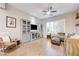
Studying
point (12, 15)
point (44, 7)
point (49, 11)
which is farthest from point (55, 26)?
point (12, 15)

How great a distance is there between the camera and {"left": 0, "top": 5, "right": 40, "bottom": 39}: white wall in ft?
6.80

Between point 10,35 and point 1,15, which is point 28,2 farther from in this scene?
point 10,35

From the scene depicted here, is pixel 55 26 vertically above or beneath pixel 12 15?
beneath

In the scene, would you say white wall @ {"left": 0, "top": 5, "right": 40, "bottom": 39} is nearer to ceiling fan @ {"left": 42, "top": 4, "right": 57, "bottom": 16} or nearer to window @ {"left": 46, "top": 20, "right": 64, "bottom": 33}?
ceiling fan @ {"left": 42, "top": 4, "right": 57, "bottom": 16}

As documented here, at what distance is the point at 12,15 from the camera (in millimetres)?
2139

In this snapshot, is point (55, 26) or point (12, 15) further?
point (55, 26)

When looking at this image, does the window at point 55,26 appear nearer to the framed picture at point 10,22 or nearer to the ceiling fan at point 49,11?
the ceiling fan at point 49,11

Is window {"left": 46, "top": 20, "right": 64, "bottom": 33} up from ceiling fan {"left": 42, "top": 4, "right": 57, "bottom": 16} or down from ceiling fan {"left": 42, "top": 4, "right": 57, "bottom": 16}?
down

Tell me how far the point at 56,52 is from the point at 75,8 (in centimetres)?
100

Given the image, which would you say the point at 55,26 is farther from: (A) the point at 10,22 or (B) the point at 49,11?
(A) the point at 10,22

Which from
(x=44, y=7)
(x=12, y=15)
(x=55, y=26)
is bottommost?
(x=55, y=26)

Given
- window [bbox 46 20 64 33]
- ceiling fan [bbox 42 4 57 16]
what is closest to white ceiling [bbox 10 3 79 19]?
ceiling fan [bbox 42 4 57 16]

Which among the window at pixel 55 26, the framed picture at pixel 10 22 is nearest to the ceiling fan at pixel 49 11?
the window at pixel 55 26

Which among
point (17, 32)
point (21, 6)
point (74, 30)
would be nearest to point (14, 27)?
point (17, 32)
